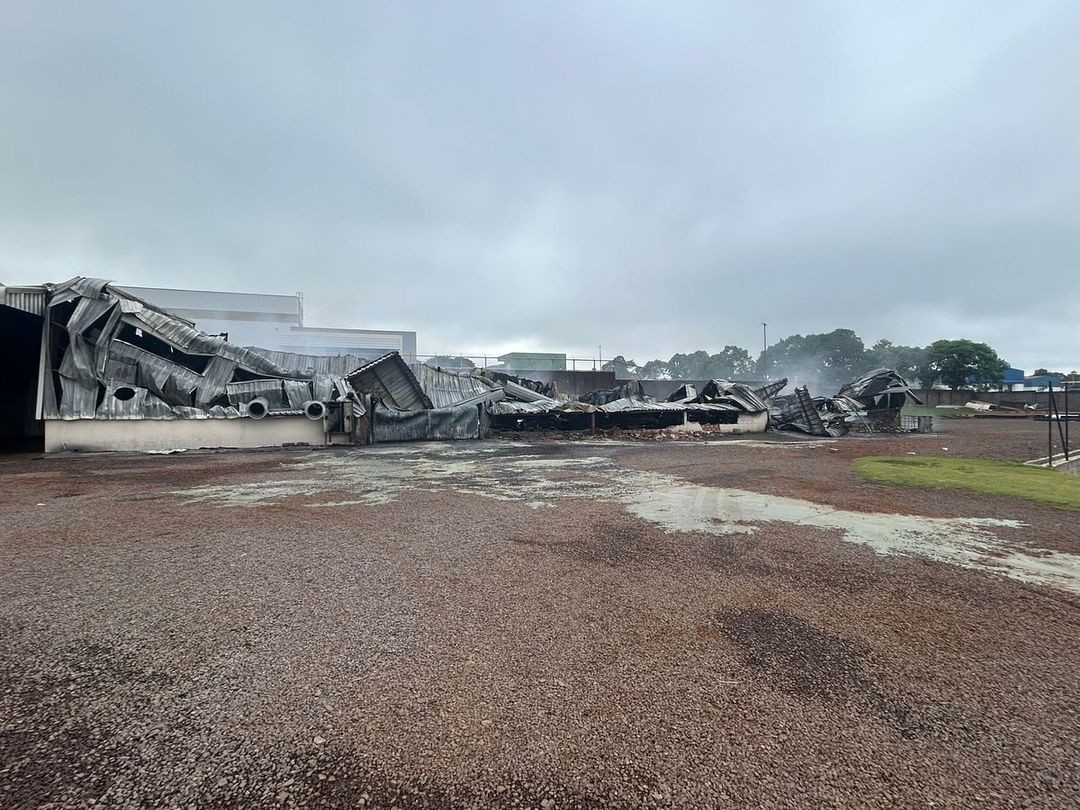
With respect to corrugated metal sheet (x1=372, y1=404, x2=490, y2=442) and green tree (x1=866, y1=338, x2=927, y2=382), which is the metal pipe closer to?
corrugated metal sheet (x1=372, y1=404, x2=490, y2=442)

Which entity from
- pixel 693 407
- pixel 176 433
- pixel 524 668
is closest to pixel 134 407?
pixel 176 433

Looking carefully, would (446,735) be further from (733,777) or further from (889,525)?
(889,525)

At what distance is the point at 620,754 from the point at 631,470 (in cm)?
921

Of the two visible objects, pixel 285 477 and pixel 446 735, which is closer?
pixel 446 735

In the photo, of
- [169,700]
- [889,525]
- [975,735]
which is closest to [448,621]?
[169,700]

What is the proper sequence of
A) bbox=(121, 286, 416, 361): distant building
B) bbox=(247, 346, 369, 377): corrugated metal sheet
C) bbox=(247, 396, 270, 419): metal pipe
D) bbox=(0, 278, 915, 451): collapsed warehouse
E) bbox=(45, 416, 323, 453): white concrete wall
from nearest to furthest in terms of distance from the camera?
bbox=(45, 416, 323, 453): white concrete wall < bbox=(0, 278, 915, 451): collapsed warehouse < bbox=(247, 396, 270, 419): metal pipe < bbox=(247, 346, 369, 377): corrugated metal sheet < bbox=(121, 286, 416, 361): distant building

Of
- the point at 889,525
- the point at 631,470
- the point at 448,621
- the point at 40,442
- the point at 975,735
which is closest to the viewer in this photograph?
the point at 975,735

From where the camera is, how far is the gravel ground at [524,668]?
186cm

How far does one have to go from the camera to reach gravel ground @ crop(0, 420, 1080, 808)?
186 centimetres

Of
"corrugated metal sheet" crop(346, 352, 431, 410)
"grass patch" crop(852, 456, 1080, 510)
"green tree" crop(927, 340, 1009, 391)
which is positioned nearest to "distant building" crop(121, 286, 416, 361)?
"corrugated metal sheet" crop(346, 352, 431, 410)

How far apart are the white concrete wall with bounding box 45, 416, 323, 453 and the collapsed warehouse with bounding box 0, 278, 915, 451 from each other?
3cm

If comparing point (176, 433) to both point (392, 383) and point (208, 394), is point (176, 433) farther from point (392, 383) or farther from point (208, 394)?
point (392, 383)

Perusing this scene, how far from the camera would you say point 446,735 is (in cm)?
211

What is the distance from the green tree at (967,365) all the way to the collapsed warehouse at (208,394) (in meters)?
50.0
